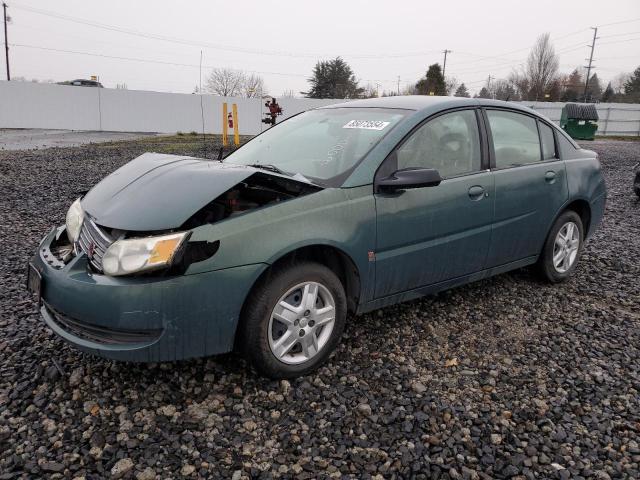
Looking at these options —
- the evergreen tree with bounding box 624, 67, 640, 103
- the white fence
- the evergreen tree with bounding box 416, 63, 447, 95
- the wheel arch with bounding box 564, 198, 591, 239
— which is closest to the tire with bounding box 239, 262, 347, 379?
the wheel arch with bounding box 564, 198, 591, 239

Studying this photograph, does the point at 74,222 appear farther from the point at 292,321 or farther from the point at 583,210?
the point at 583,210

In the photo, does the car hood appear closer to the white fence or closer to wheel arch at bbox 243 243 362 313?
wheel arch at bbox 243 243 362 313

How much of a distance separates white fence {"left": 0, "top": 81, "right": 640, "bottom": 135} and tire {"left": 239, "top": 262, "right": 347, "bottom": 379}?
24927mm

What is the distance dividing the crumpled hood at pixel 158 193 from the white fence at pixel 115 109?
2433cm

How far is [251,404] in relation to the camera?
2.52 meters

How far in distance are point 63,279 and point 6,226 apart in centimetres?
416

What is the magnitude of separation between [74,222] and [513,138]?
3.14 metres

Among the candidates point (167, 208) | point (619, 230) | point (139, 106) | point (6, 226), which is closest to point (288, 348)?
point (167, 208)

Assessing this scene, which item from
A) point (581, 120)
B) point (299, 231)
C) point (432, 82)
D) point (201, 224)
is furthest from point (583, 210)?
point (432, 82)

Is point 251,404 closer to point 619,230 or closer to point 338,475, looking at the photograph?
point 338,475

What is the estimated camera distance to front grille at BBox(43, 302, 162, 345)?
2301mm

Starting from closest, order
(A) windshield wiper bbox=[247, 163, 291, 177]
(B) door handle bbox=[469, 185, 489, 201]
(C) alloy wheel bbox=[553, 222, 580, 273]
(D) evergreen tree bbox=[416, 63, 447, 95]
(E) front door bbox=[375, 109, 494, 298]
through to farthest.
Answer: (E) front door bbox=[375, 109, 494, 298], (A) windshield wiper bbox=[247, 163, 291, 177], (B) door handle bbox=[469, 185, 489, 201], (C) alloy wheel bbox=[553, 222, 580, 273], (D) evergreen tree bbox=[416, 63, 447, 95]

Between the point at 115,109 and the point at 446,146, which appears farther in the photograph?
the point at 115,109

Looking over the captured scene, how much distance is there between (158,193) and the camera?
8.46 feet
